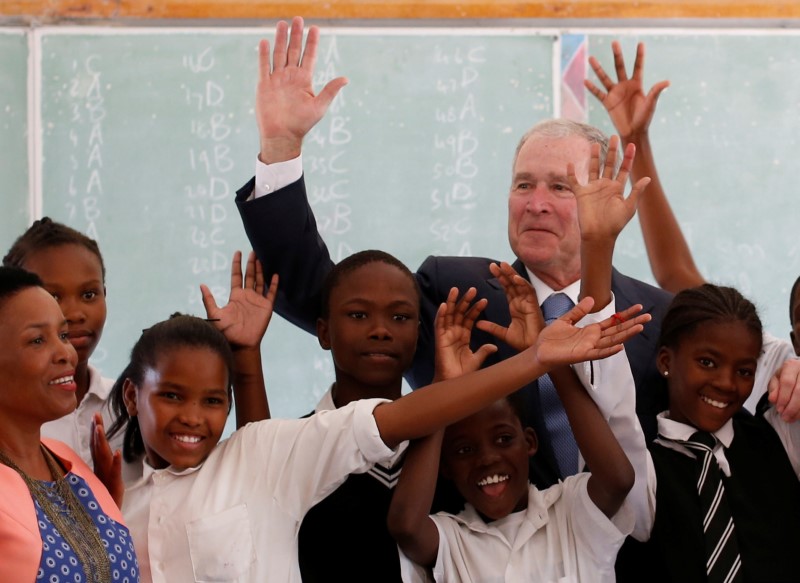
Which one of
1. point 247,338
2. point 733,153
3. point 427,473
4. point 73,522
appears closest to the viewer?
point 73,522

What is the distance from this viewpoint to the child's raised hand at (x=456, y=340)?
88.3 inches

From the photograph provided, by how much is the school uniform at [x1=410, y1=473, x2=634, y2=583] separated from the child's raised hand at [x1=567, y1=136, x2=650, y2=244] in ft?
1.65

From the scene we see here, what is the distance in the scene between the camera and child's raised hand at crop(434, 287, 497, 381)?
7.36ft

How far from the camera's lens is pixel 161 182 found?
12.8ft

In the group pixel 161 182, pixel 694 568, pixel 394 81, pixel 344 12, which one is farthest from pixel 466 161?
pixel 694 568

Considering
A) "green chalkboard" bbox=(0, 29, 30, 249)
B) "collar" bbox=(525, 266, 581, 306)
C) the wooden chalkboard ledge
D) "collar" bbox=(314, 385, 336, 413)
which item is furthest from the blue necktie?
"green chalkboard" bbox=(0, 29, 30, 249)

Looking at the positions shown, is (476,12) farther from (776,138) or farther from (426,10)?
(776,138)

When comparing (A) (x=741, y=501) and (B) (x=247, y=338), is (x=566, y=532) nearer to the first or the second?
(A) (x=741, y=501)

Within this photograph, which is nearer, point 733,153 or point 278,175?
point 278,175

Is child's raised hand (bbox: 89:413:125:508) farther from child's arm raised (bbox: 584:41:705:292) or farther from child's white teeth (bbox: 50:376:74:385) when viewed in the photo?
child's arm raised (bbox: 584:41:705:292)

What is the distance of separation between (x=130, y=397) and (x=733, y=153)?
100 inches

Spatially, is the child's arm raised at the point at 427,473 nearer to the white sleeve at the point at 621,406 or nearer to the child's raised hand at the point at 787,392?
the white sleeve at the point at 621,406

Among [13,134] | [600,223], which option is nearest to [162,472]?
[600,223]

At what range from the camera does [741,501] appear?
2285 mm
